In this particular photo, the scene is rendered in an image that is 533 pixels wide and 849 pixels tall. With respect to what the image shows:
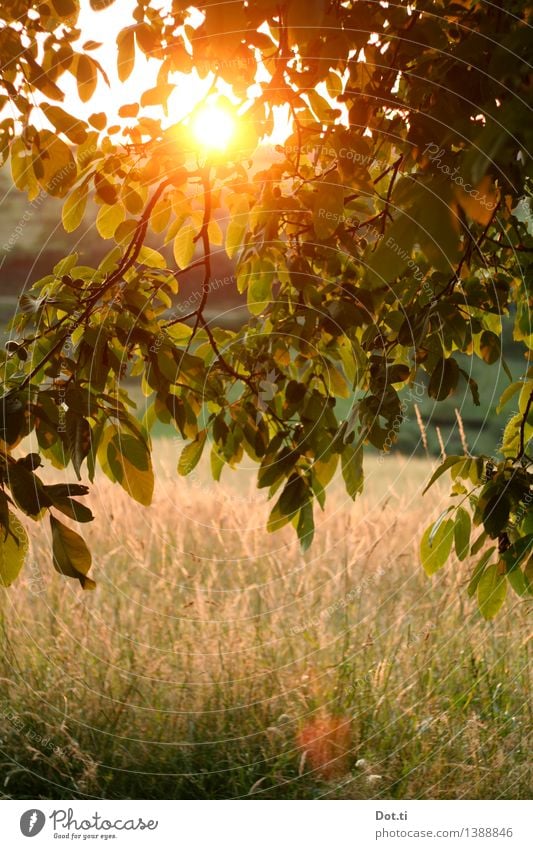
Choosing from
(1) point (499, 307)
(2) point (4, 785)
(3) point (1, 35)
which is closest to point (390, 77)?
(1) point (499, 307)

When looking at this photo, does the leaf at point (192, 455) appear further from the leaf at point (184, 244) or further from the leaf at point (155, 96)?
the leaf at point (155, 96)

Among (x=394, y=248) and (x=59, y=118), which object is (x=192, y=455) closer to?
(x=59, y=118)

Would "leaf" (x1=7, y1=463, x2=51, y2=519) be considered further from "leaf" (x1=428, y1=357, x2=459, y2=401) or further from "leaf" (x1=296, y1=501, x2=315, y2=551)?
"leaf" (x1=428, y1=357, x2=459, y2=401)

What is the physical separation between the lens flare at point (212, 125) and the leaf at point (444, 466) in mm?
758

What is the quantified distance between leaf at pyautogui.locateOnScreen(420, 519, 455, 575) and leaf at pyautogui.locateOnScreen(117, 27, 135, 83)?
1.01 m

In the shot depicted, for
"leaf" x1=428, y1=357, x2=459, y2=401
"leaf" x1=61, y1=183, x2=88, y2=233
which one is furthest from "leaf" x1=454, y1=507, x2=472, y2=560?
"leaf" x1=61, y1=183, x2=88, y2=233

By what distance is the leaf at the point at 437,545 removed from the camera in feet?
5.72

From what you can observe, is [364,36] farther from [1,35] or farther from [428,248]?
[428,248]

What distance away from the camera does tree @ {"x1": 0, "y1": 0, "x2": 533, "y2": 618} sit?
1.54 meters

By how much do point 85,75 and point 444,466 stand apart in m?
0.93

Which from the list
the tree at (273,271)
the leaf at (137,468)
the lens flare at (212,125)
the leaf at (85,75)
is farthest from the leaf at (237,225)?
the leaf at (137,468)

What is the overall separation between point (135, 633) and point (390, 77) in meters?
1.71

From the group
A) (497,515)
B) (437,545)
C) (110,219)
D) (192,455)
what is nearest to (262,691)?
(192,455)
